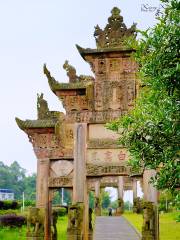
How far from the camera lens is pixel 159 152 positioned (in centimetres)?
948

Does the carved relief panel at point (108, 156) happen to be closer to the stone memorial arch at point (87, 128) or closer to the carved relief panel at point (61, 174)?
the stone memorial arch at point (87, 128)

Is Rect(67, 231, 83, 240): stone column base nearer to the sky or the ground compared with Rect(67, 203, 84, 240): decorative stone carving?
nearer to the ground

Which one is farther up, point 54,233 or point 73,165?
point 73,165

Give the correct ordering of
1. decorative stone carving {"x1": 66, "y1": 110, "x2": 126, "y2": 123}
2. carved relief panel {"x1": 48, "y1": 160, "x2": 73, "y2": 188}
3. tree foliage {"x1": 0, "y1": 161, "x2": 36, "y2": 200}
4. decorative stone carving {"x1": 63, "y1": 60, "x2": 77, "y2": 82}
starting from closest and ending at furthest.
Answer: decorative stone carving {"x1": 66, "y1": 110, "x2": 126, "y2": 123}, carved relief panel {"x1": 48, "y1": 160, "x2": 73, "y2": 188}, decorative stone carving {"x1": 63, "y1": 60, "x2": 77, "y2": 82}, tree foliage {"x1": 0, "y1": 161, "x2": 36, "y2": 200}

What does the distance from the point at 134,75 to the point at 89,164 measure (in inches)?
137

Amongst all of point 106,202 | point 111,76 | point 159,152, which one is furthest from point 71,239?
point 106,202

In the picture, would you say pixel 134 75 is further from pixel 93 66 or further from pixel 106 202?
pixel 106 202

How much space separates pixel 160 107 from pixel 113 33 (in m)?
8.82

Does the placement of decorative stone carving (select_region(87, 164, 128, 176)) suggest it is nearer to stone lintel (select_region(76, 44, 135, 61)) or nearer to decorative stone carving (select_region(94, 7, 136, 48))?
stone lintel (select_region(76, 44, 135, 61))

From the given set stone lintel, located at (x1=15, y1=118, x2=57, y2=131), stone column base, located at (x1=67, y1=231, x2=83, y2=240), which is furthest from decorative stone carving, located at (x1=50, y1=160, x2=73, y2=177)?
stone column base, located at (x1=67, y1=231, x2=83, y2=240)

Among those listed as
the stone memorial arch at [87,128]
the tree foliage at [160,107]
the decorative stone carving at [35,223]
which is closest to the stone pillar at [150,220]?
the stone memorial arch at [87,128]

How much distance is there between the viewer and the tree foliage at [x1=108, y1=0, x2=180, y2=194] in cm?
855

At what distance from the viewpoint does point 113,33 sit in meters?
17.4

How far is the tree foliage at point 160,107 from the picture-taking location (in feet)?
28.0
